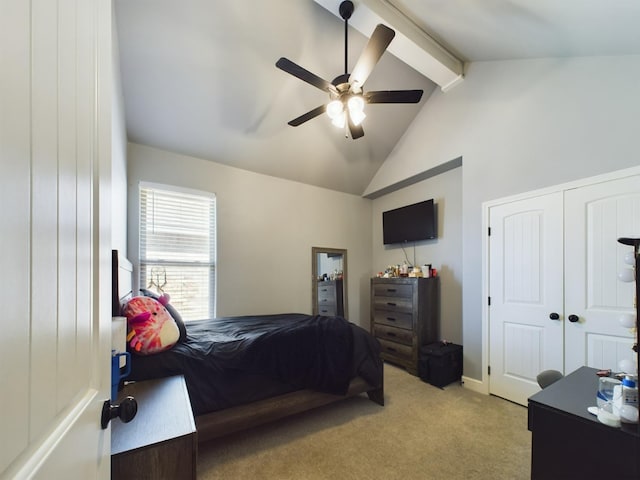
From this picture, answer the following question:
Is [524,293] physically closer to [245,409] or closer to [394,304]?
[394,304]

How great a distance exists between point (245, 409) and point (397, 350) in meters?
2.34

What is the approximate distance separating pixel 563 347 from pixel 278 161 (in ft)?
12.1

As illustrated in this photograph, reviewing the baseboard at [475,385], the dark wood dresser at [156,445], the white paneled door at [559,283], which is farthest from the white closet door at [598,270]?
the dark wood dresser at [156,445]

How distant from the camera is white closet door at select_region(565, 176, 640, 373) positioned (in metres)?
2.19

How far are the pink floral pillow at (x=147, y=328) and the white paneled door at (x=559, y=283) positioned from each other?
3.03 meters

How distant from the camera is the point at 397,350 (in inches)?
149

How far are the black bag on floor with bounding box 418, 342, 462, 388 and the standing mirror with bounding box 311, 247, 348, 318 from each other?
4.99 feet

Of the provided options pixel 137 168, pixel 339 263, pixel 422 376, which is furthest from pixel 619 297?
pixel 137 168

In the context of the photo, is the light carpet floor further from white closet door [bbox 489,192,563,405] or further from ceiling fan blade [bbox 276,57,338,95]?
ceiling fan blade [bbox 276,57,338,95]

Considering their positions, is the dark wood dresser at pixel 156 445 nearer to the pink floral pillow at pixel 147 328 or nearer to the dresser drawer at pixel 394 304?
the pink floral pillow at pixel 147 328

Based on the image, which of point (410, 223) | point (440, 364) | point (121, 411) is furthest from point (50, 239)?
point (410, 223)

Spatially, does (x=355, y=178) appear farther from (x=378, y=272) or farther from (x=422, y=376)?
(x=422, y=376)

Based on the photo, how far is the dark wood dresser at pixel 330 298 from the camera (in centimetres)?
448

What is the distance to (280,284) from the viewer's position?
13.6 feet
